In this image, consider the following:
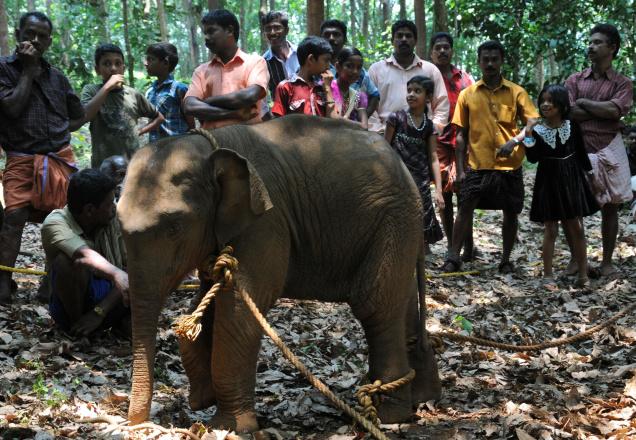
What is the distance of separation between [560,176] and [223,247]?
5.43 meters

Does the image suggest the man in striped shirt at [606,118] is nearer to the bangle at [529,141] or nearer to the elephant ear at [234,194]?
the bangle at [529,141]

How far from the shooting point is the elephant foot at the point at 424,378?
16.6ft

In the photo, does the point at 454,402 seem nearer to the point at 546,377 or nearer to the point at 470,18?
the point at 546,377

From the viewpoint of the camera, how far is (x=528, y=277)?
8.94m

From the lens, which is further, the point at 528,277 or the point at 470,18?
the point at 470,18

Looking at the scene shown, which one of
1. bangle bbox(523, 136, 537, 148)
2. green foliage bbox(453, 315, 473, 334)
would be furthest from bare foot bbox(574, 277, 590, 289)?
green foliage bbox(453, 315, 473, 334)

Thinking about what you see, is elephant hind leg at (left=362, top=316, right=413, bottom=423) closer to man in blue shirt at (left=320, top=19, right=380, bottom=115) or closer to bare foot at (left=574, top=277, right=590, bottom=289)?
bare foot at (left=574, top=277, right=590, bottom=289)

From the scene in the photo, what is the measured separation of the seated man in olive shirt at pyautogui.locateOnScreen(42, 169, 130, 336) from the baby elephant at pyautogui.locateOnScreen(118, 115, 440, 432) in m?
1.55

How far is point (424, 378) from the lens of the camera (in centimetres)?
509

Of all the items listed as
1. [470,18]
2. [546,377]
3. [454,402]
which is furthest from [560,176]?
[470,18]

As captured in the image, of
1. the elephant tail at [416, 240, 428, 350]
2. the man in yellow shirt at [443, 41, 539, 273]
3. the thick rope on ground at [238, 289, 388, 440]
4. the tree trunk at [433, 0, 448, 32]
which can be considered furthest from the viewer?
the tree trunk at [433, 0, 448, 32]

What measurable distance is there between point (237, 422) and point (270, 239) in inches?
41.7

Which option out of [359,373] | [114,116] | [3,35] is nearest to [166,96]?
[114,116]

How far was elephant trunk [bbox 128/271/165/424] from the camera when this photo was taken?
12.8 feet
